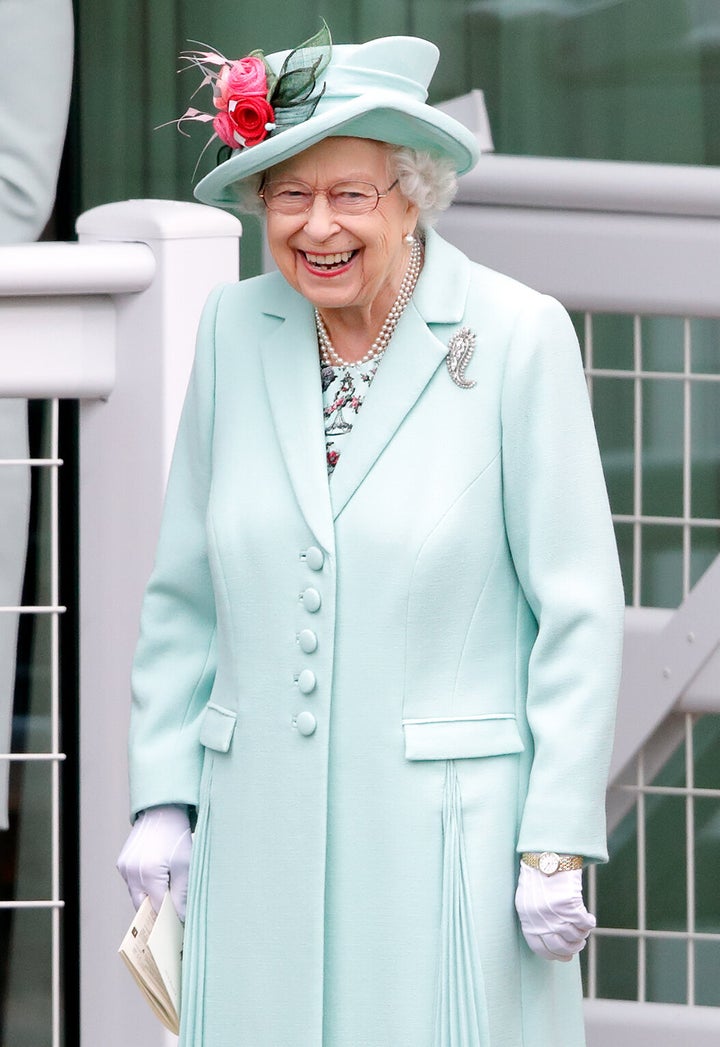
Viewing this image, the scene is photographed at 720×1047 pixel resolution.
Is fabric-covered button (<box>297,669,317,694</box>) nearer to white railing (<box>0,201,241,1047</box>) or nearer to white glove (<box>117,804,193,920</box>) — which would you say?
white glove (<box>117,804,193,920</box>)

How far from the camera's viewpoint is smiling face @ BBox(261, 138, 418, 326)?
1.76 m

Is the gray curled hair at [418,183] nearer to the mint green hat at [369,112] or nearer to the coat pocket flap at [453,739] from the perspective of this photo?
the mint green hat at [369,112]

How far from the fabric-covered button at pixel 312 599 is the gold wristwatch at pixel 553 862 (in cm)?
30

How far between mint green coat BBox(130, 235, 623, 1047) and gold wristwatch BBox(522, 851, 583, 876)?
2cm

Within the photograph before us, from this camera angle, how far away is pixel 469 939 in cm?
178

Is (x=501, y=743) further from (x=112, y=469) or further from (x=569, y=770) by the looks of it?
(x=112, y=469)

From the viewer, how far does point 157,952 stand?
1901mm

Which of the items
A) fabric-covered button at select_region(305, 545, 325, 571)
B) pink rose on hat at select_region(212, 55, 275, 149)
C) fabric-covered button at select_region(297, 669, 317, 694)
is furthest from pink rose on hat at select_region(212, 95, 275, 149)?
fabric-covered button at select_region(297, 669, 317, 694)

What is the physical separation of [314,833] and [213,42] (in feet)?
7.89

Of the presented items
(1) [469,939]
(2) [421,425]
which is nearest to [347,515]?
(2) [421,425]

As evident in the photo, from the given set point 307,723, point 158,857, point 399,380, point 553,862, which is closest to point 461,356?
point 399,380

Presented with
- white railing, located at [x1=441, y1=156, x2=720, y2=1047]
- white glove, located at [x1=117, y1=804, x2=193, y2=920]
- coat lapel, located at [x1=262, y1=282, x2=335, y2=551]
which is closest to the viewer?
coat lapel, located at [x1=262, y1=282, x2=335, y2=551]

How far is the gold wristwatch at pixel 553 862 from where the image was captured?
1762 mm

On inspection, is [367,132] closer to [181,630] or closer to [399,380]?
[399,380]
